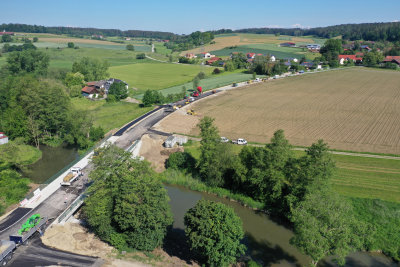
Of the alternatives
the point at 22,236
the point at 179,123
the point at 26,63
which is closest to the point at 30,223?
the point at 22,236

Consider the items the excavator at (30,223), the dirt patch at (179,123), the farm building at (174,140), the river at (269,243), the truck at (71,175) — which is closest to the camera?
the river at (269,243)

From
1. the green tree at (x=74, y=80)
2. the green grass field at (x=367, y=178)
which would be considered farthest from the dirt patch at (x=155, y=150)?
the green tree at (x=74, y=80)

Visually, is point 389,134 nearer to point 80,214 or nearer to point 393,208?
point 393,208

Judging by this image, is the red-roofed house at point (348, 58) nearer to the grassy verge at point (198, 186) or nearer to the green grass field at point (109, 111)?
the green grass field at point (109, 111)

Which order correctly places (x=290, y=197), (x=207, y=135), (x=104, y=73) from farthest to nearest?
(x=104, y=73) < (x=207, y=135) < (x=290, y=197)

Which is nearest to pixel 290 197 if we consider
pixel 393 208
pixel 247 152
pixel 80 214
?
pixel 247 152

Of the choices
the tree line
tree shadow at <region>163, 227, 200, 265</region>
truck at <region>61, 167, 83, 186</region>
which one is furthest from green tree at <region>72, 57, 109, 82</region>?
tree shadow at <region>163, 227, 200, 265</region>

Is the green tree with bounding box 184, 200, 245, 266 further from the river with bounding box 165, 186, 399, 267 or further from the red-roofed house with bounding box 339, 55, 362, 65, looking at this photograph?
the red-roofed house with bounding box 339, 55, 362, 65

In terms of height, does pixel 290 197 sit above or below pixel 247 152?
below

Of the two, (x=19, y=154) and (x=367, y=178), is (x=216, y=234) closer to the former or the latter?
(x=367, y=178)
